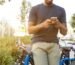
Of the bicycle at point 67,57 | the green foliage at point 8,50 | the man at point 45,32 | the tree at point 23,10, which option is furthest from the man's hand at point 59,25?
the tree at point 23,10

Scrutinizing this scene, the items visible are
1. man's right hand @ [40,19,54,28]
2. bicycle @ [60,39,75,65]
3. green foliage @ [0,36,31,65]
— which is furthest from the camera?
green foliage @ [0,36,31,65]

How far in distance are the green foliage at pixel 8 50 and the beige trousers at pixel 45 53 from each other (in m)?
0.86

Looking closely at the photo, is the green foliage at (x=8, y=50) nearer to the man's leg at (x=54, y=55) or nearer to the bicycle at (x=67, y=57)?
the bicycle at (x=67, y=57)

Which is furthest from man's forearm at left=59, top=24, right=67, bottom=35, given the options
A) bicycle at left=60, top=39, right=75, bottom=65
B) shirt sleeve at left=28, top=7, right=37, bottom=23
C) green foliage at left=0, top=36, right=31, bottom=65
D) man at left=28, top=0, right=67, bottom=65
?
green foliage at left=0, top=36, right=31, bottom=65

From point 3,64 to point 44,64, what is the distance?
1.72 meters

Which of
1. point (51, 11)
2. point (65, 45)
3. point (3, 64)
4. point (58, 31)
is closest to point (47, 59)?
point (58, 31)

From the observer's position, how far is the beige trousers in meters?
1.39

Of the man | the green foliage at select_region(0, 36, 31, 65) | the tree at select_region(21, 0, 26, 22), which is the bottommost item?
the green foliage at select_region(0, 36, 31, 65)

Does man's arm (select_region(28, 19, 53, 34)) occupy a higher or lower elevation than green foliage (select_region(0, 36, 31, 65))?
higher

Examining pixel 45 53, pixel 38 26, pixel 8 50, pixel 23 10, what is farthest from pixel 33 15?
pixel 8 50

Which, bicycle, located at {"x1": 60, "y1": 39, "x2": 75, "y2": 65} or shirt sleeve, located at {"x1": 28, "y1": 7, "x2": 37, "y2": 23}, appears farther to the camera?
bicycle, located at {"x1": 60, "y1": 39, "x2": 75, "y2": 65}

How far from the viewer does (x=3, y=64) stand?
3029 mm

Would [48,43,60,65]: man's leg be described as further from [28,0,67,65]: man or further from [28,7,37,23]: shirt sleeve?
[28,7,37,23]: shirt sleeve

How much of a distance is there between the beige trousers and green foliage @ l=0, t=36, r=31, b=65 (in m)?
0.86
